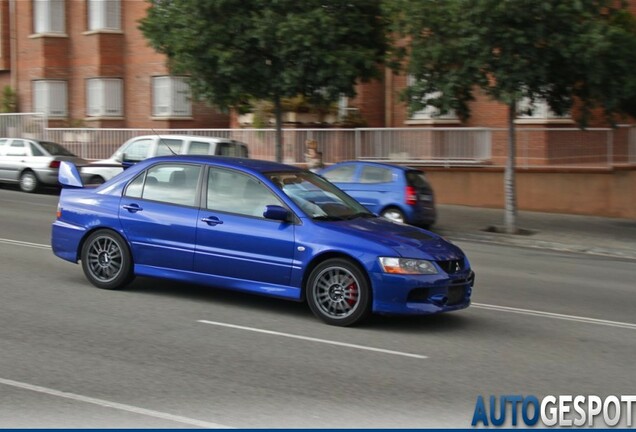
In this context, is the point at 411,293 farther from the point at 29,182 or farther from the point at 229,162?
the point at 29,182

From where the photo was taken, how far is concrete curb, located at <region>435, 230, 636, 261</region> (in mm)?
17719

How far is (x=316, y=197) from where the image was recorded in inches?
382

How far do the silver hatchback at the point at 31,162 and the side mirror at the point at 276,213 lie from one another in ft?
53.7

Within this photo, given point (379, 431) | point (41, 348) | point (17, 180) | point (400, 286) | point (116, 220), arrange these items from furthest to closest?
point (17, 180) < point (116, 220) < point (400, 286) < point (41, 348) < point (379, 431)

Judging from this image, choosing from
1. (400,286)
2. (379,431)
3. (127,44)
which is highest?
(127,44)

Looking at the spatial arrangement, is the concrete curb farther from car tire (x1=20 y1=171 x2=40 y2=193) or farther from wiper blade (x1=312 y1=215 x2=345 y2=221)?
car tire (x1=20 y1=171 x2=40 y2=193)

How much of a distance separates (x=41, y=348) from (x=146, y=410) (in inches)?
76.2

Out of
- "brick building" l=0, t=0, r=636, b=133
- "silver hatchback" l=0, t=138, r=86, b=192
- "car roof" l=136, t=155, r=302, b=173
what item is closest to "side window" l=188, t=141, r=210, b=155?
"silver hatchback" l=0, t=138, r=86, b=192

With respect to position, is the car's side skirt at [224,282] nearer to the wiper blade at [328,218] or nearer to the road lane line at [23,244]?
the wiper blade at [328,218]

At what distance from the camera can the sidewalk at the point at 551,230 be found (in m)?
18.3

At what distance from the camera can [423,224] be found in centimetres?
1948

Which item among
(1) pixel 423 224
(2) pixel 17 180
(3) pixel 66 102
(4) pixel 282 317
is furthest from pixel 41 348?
(3) pixel 66 102

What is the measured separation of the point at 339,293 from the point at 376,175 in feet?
34.7

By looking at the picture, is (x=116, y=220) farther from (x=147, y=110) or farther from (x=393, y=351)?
(x=147, y=110)
